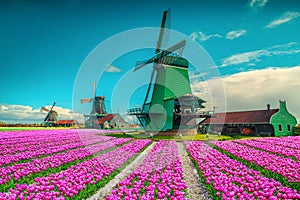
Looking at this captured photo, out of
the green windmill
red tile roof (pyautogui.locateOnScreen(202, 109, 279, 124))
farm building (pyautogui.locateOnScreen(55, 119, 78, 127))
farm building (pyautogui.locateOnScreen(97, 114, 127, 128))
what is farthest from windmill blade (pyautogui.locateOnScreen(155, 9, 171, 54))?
farm building (pyautogui.locateOnScreen(55, 119, 78, 127))

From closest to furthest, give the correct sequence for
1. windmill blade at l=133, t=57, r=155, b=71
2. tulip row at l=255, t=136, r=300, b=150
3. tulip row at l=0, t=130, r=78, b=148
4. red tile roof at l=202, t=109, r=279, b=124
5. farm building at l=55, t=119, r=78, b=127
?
tulip row at l=255, t=136, r=300, b=150
tulip row at l=0, t=130, r=78, b=148
red tile roof at l=202, t=109, r=279, b=124
windmill blade at l=133, t=57, r=155, b=71
farm building at l=55, t=119, r=78, b=127

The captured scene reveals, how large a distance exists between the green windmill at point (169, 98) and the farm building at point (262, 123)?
8.62 metres

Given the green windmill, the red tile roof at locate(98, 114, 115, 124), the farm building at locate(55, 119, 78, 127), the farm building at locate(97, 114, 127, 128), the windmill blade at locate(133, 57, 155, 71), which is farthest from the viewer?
the farm building at locate(55, 119, 78, 127)

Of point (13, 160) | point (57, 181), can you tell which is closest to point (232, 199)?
point (57, 181)

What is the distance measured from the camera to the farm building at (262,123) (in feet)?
94.8

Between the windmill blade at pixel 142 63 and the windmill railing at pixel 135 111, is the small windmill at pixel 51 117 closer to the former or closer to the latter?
the windmill blade at pixel 142 63

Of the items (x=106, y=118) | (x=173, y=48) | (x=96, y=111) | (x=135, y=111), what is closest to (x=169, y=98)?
(x=135, y=111)

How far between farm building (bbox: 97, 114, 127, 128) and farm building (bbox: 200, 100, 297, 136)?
34.9m

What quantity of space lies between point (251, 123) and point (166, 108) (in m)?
12.9

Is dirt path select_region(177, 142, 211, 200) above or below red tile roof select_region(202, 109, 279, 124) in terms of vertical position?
below

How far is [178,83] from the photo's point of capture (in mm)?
30656

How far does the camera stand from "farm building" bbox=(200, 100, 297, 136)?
2889 centimetres

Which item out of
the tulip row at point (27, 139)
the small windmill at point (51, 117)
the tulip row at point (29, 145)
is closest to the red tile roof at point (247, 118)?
the tulip row at point (29, 145)

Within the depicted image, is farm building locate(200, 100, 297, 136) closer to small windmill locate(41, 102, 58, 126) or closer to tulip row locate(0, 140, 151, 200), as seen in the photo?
tulip row locate(0, 140, 151, 200)
